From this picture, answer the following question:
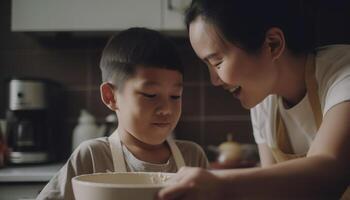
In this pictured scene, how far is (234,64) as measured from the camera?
87 cm

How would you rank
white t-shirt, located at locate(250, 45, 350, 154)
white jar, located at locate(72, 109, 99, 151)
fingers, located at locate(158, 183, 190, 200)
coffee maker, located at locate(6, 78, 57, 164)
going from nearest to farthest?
fingers, located at locate(158, 183, 190, 200) → white t-shirt, located at locate(250, 45, 350, 154) → coffee maker, located at locate(6, 78, 57, 164) → white jar, located at locate(72, 109, 99, 151)

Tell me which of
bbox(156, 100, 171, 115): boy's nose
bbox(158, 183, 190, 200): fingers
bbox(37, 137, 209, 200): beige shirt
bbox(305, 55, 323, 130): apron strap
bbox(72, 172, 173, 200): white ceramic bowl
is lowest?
bbox(37, 137, 209, 200): beige shirt

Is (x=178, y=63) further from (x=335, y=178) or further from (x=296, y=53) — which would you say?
(x=335, y=178)

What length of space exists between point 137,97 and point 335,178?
0.45 metres

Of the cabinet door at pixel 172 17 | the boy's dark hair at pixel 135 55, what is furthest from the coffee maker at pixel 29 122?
the boy's dark hair at pixel 135 55

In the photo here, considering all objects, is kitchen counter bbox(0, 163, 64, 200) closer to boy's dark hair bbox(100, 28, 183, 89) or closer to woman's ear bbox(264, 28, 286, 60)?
boy's dark hair bbox(100, 28, 183, 89)

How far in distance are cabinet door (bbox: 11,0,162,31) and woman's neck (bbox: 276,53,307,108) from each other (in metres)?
0.98

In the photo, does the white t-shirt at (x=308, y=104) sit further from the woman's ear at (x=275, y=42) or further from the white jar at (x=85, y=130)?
the white jar at (x=85, y=130)

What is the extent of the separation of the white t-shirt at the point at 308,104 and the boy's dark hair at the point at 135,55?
25 centimetres

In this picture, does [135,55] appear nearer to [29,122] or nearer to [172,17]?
[172,17]

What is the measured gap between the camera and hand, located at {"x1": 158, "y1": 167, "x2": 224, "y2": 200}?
48cm

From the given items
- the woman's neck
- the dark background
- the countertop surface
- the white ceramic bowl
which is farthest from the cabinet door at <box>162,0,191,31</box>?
the white ceramic bowl

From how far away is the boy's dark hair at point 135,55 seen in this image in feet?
3.17

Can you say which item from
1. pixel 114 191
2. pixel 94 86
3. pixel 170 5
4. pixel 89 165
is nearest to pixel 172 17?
pixel 170 5
